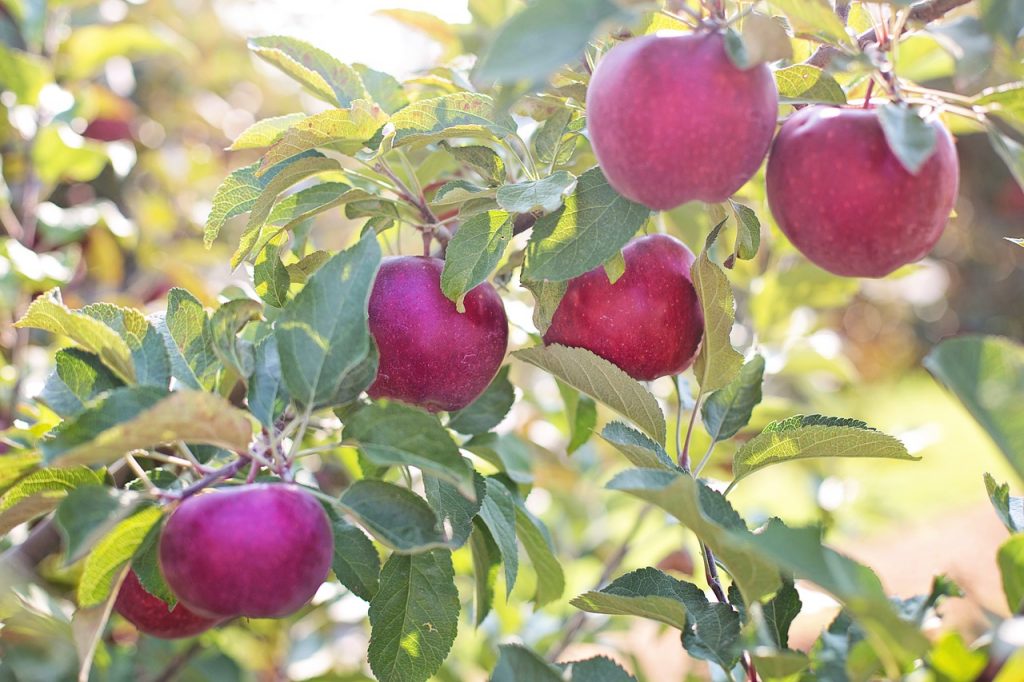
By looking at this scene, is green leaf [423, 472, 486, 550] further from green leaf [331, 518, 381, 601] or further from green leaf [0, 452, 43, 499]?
green leaf [0, 452, 43, 499]

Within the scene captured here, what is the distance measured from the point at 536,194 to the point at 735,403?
270mm

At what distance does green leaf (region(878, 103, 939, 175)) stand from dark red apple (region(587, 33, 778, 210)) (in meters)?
0.08

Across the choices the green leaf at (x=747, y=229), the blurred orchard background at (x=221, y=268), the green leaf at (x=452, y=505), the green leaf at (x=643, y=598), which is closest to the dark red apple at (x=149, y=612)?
the blurred orchard background at (x=221, y=268)

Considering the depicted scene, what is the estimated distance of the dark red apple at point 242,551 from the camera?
0.59 metres

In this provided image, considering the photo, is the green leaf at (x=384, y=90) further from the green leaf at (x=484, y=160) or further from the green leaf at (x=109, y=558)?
the green leaf at (x=109, y=558)

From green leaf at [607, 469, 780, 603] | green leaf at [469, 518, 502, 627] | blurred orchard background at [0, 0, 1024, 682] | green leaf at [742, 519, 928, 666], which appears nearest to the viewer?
green leaf at [742, 519, 928, 666]

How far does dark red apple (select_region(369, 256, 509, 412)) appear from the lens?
0.75 m

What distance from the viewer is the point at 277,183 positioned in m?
0.71

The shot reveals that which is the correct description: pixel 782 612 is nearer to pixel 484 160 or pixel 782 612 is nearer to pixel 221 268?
pixel 484 160

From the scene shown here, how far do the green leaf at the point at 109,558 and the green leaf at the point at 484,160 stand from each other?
37cm

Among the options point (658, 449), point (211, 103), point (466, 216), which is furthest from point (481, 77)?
point (211, 103)

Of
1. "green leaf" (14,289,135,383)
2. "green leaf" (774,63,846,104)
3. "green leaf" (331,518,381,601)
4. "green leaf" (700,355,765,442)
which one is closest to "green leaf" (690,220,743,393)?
"green leaf" (700,355,765,442)

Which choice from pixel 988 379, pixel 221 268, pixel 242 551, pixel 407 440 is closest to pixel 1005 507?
pixel 988 379

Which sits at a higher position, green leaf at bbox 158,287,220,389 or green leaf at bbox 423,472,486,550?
green leaf at bbox 158,287,220,389
